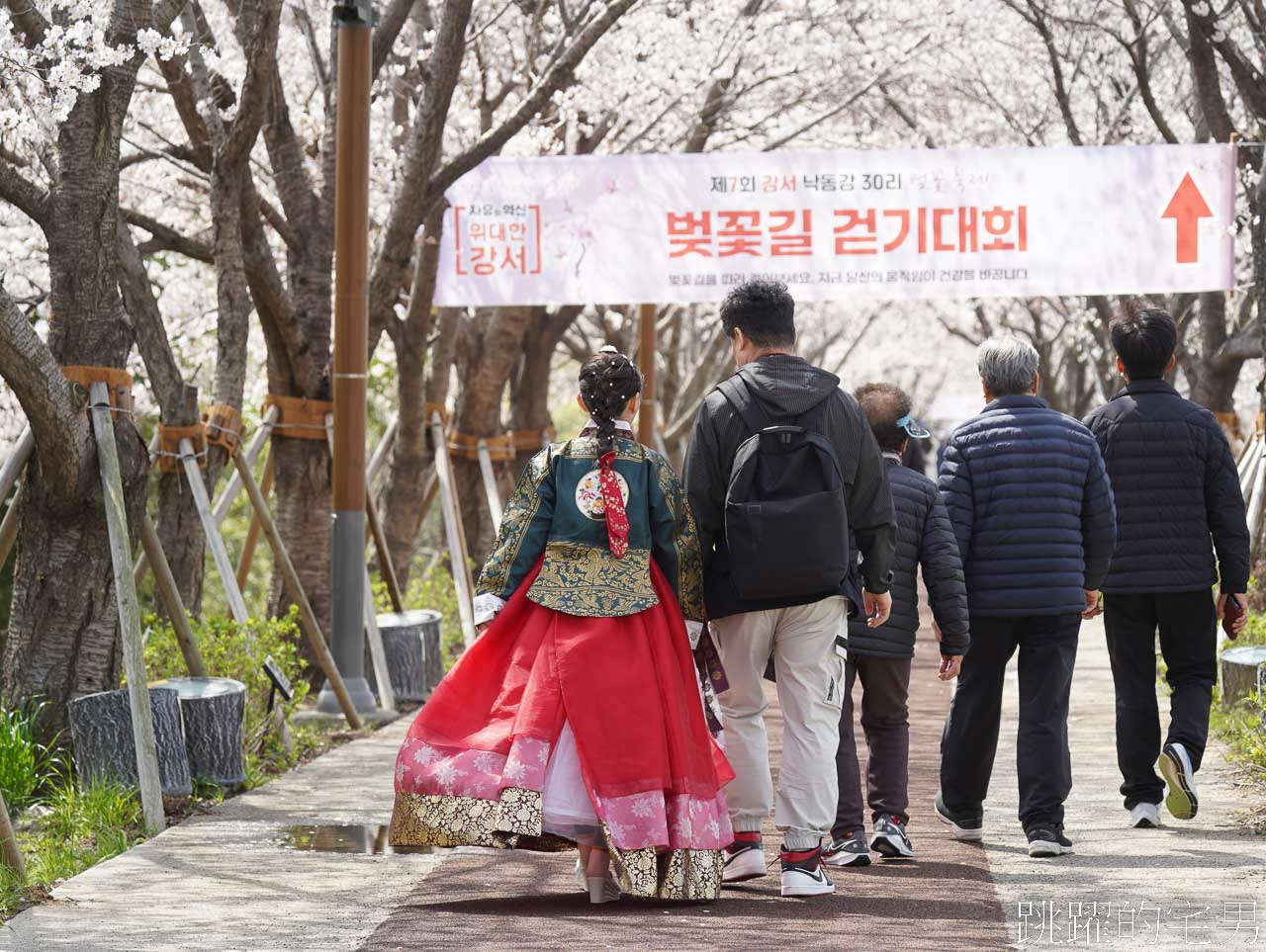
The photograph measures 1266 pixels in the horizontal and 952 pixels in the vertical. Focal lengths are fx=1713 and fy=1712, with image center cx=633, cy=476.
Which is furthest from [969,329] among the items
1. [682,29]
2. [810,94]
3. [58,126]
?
[58,126]

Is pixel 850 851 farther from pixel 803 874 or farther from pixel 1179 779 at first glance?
pixel 1179 779

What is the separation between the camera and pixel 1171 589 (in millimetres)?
6027

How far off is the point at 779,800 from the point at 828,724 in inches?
10.7

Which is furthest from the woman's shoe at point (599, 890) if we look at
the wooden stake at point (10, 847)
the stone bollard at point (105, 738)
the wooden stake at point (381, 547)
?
the wooden stake at point (381, 547)

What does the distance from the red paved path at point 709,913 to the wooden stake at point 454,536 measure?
216 inches

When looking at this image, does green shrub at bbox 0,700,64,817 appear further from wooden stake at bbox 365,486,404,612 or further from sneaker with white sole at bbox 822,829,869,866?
sneaker with white sole at bbox 822,829,869,866

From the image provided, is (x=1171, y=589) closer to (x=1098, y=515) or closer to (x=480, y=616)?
(x=1098, y=515)

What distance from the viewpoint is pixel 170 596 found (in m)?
7.31

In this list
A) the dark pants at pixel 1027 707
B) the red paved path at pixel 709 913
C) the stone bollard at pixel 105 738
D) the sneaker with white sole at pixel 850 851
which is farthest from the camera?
the stone bollard at pixel 105 738

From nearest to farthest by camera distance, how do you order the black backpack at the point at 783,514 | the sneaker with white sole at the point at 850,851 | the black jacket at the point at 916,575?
1. the black backpack at the point at 783,514
2. the black jacket at the point at 916,575
3. the sneaker with white sole at the point at 850,851

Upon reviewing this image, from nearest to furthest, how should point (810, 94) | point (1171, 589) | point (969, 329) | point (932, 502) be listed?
point (932, 502), point (1171, 589), point (810, 94), point (969, 329)

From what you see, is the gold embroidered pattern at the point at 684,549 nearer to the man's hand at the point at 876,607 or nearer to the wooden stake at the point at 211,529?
the man's hand at the point at 876,607

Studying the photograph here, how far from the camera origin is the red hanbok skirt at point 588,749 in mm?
4855

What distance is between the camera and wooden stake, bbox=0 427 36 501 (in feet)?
22.0
